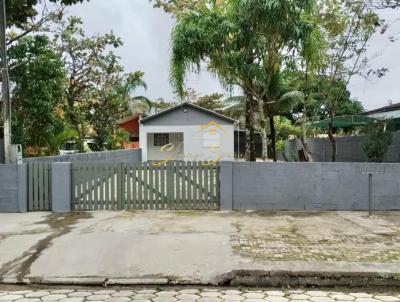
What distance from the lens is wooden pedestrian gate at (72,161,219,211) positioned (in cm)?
1138

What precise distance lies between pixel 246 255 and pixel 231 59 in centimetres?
733

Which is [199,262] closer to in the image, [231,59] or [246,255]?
[246,255]

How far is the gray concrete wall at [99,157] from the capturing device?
44.9 ft

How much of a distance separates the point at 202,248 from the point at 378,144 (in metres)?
9.59

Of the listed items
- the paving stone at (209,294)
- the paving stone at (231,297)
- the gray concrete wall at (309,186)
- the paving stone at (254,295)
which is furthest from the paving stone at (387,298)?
the gray concrete wall at (309,186)

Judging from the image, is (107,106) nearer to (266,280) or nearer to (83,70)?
(83,70)

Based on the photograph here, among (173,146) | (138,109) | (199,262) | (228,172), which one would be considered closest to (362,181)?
(228,172)

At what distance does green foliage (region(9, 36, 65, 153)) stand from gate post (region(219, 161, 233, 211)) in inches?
253

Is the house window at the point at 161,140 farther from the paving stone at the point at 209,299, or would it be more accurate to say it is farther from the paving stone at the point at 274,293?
the paving stone at the point at 209,299

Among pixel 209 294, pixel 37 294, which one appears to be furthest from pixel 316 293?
Result: pixel 37 294

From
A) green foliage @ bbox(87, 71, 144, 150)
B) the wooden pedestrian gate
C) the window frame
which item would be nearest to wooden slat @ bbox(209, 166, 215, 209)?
Answer: the wooden pedestrian gate

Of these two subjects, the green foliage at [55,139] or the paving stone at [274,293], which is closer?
the paving stone at [274,293]

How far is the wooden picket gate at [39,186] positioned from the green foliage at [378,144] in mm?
9653

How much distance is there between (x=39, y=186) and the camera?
1137cm
